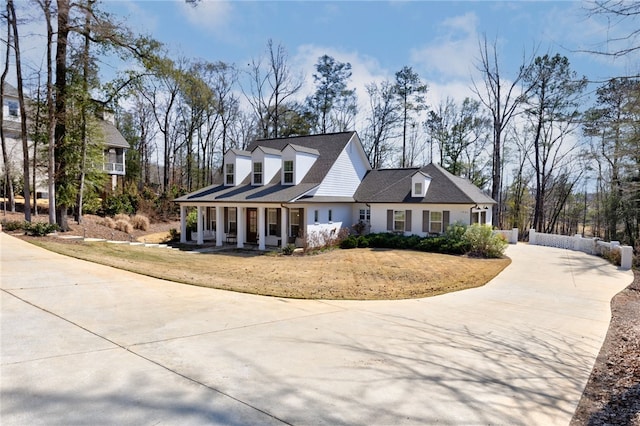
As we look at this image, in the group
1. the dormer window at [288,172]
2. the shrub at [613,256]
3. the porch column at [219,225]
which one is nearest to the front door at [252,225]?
the porch column at [219,225]

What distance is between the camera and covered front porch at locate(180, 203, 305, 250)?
22312 millimetres

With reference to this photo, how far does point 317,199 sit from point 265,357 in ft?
57.3

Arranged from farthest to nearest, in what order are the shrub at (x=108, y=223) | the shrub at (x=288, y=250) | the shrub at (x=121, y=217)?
the shrub at (x=121, y=217)
the shrub at (x=108, y=223)
the shrub at (x=288, y=250)

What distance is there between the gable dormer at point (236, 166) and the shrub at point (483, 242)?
14634 millimetres

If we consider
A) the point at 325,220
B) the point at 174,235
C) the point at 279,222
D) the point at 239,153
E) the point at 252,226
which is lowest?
the point at 174,235

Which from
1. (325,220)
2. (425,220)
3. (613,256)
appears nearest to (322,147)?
(325,220)

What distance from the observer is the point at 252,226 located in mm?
24766

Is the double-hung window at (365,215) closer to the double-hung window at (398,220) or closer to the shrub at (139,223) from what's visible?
the double-hung window at (398,220)

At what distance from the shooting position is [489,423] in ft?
12.2

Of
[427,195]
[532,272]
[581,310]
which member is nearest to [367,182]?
[427,195]

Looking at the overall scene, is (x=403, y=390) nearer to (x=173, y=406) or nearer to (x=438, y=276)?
(x=173, y=406)

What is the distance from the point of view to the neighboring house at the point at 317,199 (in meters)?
22.3

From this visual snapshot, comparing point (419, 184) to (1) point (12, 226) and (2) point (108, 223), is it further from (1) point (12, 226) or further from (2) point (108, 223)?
(1) point (12, 226)

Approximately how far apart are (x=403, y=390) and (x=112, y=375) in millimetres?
3102
